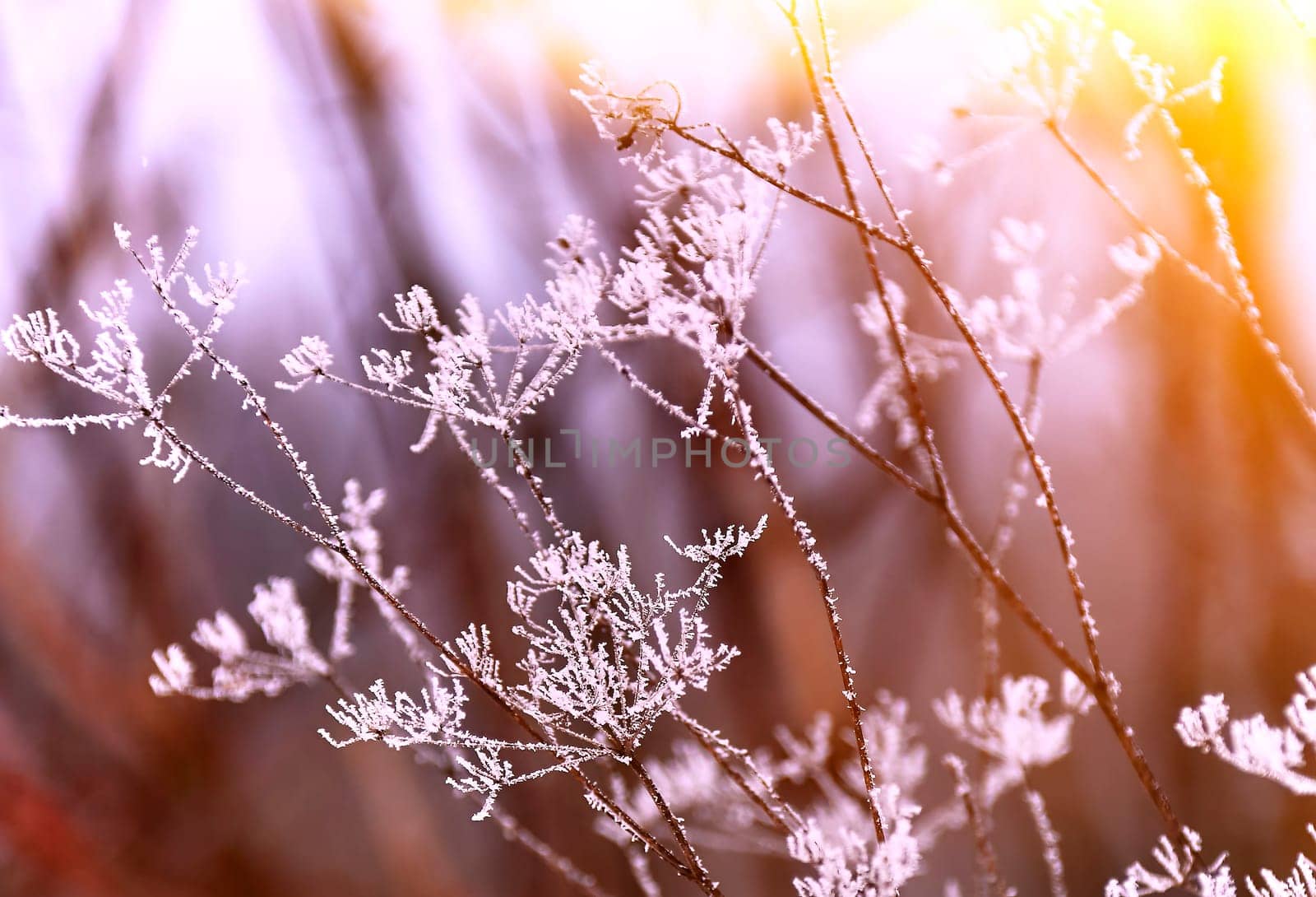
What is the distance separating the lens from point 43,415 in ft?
2.80

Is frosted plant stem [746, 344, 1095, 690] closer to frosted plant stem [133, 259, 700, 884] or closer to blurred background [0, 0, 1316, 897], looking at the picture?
frosted plant stem [133, 259, 700, 884]

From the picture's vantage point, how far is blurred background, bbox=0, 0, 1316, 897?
2.55 ft

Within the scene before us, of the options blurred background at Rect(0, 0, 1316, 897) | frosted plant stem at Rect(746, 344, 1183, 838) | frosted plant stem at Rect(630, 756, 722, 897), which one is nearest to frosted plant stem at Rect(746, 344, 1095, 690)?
frosted plant stem at Rect(746, 344, 1183, 838)

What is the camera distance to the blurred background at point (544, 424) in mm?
777

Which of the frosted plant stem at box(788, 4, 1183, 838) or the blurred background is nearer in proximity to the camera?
the frosted plant stem at box(788, 4, 1183, 838)

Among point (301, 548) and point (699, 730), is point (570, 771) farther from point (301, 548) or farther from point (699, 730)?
point (301, 548)

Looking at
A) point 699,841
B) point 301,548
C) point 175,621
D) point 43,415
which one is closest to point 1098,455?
point 699,841

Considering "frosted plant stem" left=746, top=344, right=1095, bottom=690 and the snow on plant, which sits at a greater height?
"frosted plant stem" left=746, top=344, right=1095, bottom=690

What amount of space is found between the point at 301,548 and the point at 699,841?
543 millimetres

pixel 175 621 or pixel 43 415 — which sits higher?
pixel 43 415

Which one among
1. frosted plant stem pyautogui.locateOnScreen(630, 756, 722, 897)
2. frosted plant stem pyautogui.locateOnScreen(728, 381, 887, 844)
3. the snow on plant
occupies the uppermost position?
frosted plant stem pyautogui.locateOnScreen(728, 381, 887, 844)

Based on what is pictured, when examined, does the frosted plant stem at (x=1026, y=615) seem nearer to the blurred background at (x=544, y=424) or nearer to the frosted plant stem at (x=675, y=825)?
the frosted plant stem at (x=675, y=825)

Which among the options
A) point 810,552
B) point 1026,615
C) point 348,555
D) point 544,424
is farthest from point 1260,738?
point 544,424

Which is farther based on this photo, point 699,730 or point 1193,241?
point 1193,241
